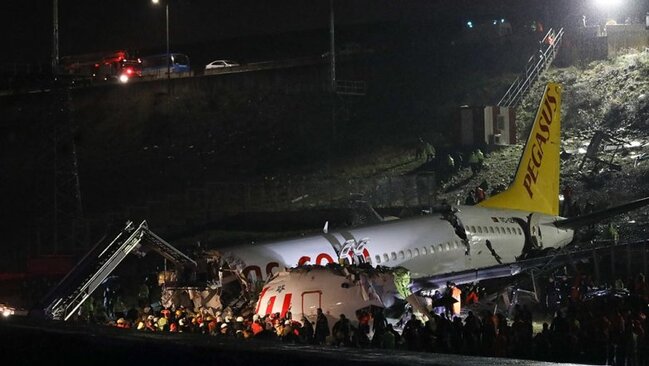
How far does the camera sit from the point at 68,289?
23172mm

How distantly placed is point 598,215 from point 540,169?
6141 millimetres

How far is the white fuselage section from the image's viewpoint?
87.9 feet

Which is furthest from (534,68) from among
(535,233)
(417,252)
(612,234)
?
(417,252)

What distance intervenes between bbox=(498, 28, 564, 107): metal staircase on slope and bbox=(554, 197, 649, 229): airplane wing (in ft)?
87.0

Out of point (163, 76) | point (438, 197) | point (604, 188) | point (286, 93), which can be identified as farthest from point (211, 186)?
point (163, 76)

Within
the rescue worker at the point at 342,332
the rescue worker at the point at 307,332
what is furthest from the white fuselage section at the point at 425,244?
the rescue worker at the point at 342,332

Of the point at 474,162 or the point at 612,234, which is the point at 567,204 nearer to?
the point at 612,234

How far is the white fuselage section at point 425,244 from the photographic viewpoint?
2678 cm

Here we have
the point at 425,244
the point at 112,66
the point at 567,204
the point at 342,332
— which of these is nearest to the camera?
the point at 342,332

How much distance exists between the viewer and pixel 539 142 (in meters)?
39.0

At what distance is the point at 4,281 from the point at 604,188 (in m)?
27.4

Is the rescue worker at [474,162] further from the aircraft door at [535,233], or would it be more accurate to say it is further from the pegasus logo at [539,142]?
the aircraft door at [535,233]

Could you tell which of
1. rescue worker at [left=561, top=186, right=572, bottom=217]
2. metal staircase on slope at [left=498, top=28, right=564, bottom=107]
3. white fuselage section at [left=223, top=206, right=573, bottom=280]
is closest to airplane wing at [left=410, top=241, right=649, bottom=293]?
white fuselage section at [left=223, top=206, right=573, bottom=280]

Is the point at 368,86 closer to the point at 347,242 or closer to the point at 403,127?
the point at 403,127
